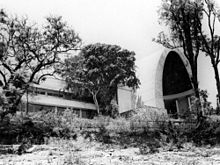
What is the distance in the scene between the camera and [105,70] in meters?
28.3

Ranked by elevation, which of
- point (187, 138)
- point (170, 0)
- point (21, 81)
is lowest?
point (187, 138)

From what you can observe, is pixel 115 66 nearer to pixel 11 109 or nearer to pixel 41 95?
pixel 41 95

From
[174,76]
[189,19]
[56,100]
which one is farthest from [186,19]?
[56,100]

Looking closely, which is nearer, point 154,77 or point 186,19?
point 186,19

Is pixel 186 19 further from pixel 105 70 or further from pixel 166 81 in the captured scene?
pixel 166 81

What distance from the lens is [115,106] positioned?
28.4 meters

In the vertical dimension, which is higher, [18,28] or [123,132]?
[18,28]

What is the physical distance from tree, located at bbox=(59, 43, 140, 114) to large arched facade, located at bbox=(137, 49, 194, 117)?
2067 mm

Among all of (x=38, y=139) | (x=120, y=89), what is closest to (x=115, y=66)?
(x=120, y=89)

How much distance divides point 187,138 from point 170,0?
351 inches

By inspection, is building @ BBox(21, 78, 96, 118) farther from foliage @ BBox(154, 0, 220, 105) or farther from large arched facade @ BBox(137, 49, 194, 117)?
foliage @ BBox(154, 0, 220, 105)

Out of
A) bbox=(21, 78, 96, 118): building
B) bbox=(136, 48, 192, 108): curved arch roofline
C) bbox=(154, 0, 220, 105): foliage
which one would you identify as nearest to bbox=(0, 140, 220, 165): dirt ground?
bbox=(154, 0, 220, 105): foliage

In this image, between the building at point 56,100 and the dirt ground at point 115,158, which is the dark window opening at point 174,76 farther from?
the dirt ground at point 115,158

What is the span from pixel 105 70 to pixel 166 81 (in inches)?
332
